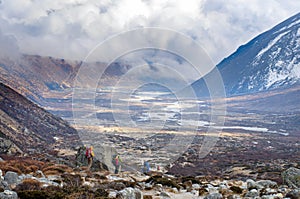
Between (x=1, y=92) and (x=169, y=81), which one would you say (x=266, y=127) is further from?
(x=169, y=81)

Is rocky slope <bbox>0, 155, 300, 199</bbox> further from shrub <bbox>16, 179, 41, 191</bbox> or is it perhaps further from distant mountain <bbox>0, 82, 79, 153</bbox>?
distant mountain <bbox>0, 82, 79, 153</bbox>

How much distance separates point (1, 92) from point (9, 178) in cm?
6588

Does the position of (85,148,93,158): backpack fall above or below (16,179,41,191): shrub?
above

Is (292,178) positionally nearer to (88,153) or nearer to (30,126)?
(88,153)

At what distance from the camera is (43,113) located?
83.6 metres

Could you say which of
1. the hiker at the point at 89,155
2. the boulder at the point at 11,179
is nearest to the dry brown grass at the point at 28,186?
the boulder at the point at 11,179

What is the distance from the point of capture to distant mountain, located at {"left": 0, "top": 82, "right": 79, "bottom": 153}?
54625 millimetres

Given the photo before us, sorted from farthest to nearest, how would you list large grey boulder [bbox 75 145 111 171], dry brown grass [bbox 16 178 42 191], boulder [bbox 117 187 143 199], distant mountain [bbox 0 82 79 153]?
distant mountain [bbox 0 82 79 153] → large grey boulder [bbox 75 145 111 171] → boulder [bbox 117 187 143 199] → dry brown grass [bbox 16 178 42 191]

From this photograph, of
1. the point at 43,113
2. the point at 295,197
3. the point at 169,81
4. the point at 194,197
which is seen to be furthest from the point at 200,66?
the point at 43,113

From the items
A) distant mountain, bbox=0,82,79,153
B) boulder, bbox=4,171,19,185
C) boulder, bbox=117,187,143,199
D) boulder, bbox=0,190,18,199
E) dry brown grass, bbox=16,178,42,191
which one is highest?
distant mountain, bbox=0,82,79,153

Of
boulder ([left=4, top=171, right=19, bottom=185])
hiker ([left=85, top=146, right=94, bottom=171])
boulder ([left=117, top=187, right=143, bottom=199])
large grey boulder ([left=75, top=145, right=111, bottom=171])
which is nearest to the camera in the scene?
boulder ([left=117, top=187, right=143, bottom=199])

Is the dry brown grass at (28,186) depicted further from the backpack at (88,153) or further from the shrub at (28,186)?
the backpack at (88,153)

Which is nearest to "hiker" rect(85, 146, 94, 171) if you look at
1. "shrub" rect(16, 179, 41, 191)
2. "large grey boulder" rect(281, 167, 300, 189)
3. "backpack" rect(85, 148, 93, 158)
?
"backpack" rect(85, 148, 93, 158)

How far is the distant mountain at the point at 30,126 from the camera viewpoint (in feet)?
179
